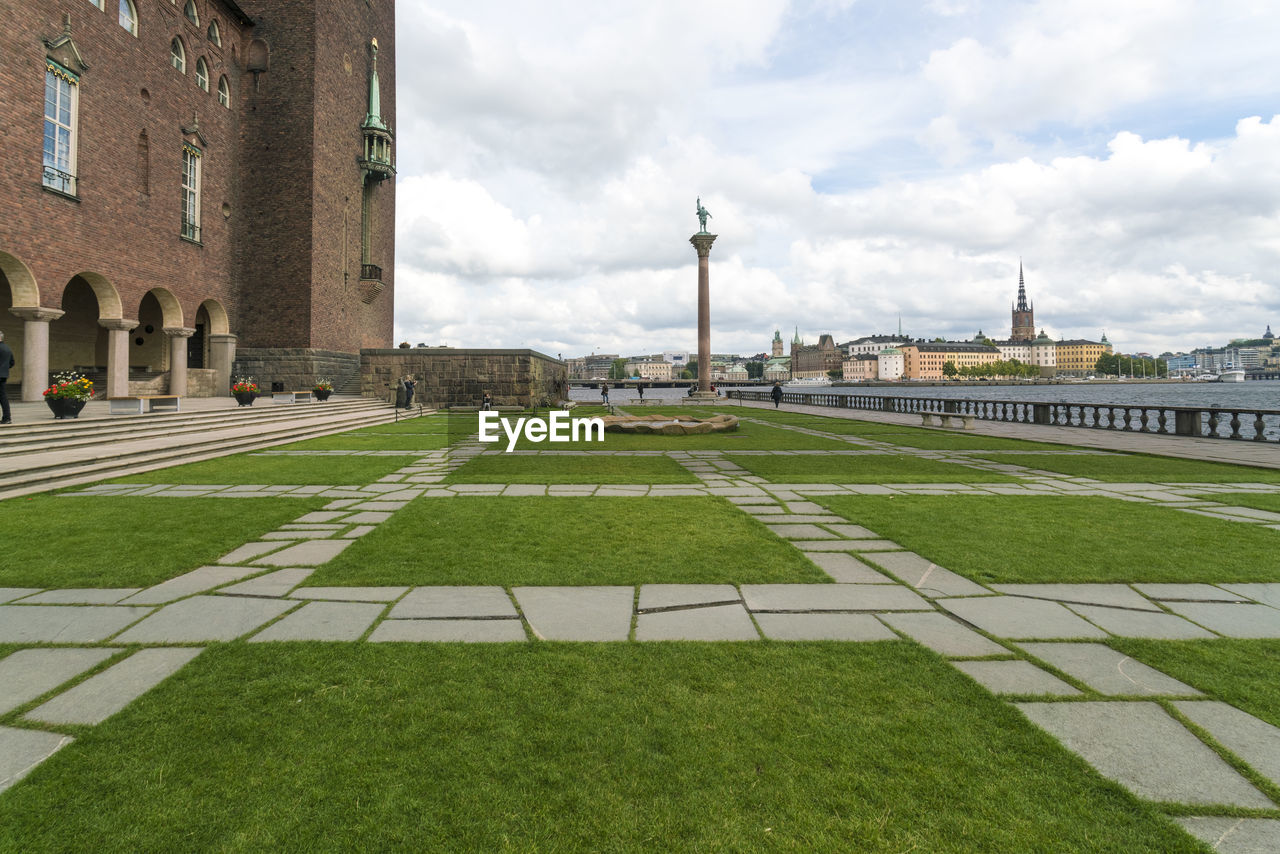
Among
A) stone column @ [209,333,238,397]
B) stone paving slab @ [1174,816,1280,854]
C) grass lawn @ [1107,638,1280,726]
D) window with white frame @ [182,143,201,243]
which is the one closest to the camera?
stone paving slab @ [1174,816,1280,854]

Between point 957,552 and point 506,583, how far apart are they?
147 inches

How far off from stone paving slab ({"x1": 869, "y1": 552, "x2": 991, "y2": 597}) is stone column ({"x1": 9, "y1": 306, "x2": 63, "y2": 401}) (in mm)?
23000

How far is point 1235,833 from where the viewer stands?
187 centimetres

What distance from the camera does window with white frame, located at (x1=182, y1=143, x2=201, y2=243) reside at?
24.3m

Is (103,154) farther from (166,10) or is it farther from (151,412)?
(151,412)

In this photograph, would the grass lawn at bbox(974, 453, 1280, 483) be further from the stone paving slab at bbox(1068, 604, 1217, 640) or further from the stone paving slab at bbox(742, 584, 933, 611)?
the stone paving slab at bbox(742, 584, 933, 611)

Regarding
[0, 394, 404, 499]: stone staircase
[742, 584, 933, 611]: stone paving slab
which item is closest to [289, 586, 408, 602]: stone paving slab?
[742, 584, 933, 611]: stone paving slab

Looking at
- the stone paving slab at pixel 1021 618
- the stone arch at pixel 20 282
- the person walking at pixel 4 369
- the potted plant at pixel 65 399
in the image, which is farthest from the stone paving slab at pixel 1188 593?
the stone arch at pixel 20 282

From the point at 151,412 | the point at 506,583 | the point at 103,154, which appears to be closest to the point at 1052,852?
the point at 506,583

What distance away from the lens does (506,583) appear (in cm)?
435

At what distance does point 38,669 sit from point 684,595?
11.2 feet

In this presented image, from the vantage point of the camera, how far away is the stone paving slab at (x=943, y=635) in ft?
10.6

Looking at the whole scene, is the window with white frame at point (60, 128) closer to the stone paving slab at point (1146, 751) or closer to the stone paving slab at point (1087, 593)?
the stone paving slab at point (1087, 593)

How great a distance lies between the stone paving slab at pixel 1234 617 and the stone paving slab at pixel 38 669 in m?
5.98
